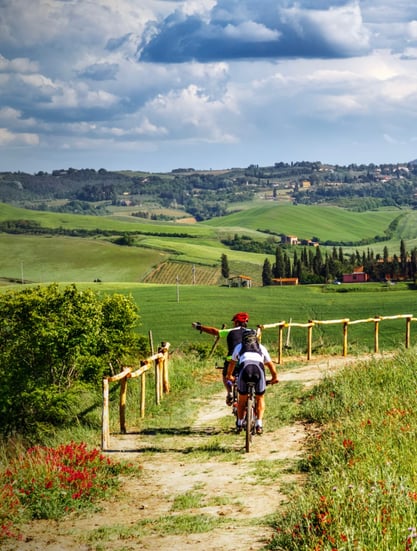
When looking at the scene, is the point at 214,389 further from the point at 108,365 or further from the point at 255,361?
the point at 108,365

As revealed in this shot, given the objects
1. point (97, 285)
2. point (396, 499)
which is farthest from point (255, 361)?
point (97, 285)

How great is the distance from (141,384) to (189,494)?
6.82m

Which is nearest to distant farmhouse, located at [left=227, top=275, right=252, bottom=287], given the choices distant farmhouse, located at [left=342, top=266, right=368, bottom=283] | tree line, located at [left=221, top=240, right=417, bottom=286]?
tree line, located at [left=221, top=240, right=417, bottom=286]

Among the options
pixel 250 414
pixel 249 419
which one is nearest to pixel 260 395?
pixel 250 414

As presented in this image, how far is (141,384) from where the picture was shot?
58.3ft

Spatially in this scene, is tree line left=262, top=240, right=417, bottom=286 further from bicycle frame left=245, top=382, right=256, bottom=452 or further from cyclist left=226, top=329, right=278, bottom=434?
bicycle frame left=245, top=382, right=256, bottom=452

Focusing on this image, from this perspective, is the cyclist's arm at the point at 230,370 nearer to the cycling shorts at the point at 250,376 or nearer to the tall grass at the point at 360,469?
the cycling shorts at the point at 250,376

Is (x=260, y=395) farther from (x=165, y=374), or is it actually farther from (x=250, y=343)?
(x=165, y=374)

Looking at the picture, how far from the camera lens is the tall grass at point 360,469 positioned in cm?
716

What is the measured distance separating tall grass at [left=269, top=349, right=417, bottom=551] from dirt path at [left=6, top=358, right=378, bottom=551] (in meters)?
0.50

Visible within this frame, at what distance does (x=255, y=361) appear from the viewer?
13820 millimetres

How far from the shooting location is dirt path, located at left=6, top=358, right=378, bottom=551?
920cm

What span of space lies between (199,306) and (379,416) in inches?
3247

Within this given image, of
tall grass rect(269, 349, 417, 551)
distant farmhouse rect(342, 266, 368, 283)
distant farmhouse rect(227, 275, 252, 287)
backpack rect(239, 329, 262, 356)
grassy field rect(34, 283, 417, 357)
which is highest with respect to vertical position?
backpack rect(239, 329, 262, 356)
